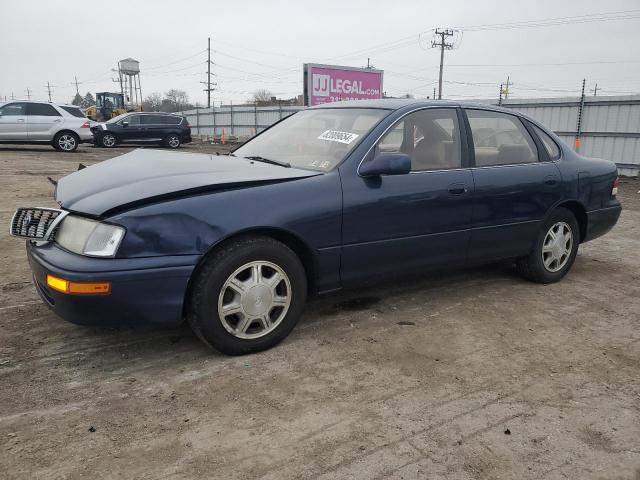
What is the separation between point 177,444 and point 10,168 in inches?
487

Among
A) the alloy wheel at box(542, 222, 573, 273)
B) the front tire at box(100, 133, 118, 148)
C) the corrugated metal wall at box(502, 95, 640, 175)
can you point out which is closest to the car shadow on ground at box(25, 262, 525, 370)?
the alloy wheel at box(542, 222, 573, 273)

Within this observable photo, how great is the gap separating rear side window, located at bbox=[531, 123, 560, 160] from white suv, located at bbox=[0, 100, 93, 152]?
16619 mm

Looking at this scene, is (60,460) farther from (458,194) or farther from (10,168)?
(10,168)

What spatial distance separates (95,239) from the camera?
2715 mm

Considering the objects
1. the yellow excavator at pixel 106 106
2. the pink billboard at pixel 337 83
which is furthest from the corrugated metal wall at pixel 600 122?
the yellow excavator at pixel 106 106

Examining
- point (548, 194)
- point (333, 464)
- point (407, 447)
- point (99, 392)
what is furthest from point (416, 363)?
point (548, 194)

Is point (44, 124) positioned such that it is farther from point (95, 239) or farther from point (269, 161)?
point (95, 239)

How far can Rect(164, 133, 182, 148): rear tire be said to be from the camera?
22484mm

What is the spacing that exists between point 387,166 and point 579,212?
247 cm

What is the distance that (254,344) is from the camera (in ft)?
10.3

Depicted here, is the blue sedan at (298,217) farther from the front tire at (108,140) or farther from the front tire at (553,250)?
the front tire at (108,140)

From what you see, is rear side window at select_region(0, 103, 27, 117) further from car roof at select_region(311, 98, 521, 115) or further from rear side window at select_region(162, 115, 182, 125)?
car roof at select_region(311, 98, 521, 115)

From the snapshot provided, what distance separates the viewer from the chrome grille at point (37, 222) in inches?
115

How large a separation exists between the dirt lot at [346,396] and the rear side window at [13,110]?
14872 millimetres
